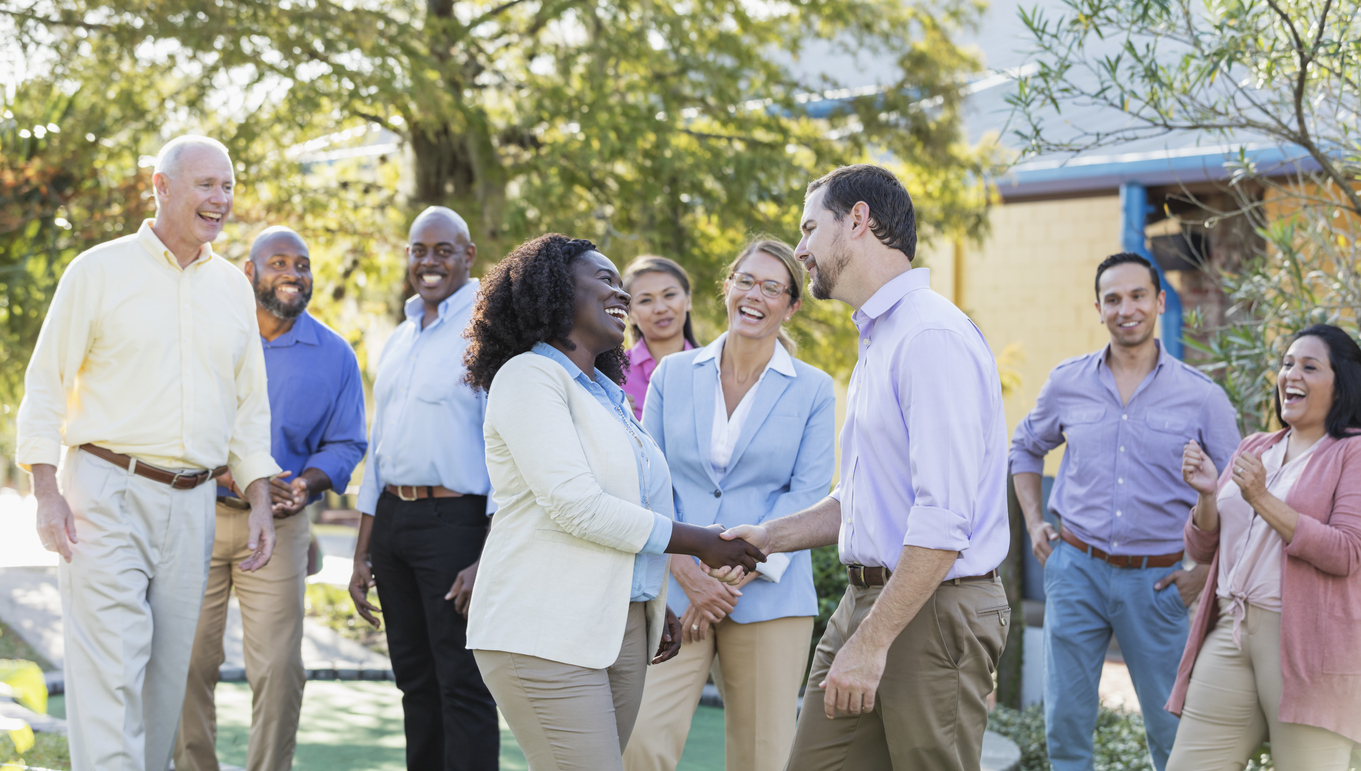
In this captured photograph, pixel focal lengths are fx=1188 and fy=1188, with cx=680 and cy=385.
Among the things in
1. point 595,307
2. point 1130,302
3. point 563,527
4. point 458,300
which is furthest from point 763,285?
point 1130,302

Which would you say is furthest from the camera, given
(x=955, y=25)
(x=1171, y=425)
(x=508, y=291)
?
(x=955, y=25)

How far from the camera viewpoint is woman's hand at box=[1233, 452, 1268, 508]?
3.51m

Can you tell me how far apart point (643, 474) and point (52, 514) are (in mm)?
1832

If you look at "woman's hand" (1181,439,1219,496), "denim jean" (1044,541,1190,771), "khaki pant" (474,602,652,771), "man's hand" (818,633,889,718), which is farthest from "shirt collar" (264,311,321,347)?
"woman's hand" (1181,439,1219,496)

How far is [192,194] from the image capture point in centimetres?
380

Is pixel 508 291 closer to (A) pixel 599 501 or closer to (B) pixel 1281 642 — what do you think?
(A) pixel 599 501

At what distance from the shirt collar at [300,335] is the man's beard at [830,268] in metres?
2.67

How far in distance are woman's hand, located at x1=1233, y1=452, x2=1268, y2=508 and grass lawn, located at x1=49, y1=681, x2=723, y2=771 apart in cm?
280

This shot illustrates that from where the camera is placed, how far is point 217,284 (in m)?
4.03

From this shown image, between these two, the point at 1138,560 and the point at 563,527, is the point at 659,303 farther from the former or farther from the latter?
the point at 563,527

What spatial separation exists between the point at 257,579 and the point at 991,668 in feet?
9.71

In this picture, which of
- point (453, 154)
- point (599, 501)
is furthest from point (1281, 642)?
point (453, 154)

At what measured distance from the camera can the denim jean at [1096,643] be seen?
14.5ft

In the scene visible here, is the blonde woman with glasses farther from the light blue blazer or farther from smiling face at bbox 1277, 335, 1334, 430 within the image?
smiling face at bbox 1277, 335, 1334, 430
